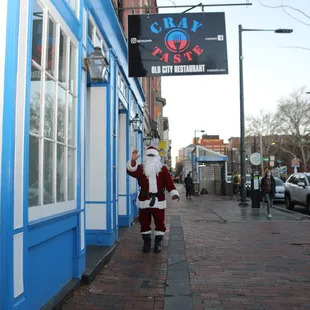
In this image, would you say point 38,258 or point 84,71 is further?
point 84,71

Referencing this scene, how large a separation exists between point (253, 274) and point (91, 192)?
10.0 feet

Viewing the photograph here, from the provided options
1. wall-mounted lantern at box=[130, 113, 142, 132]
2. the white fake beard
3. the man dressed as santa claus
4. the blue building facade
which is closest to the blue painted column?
the blue building facade

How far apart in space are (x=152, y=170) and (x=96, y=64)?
7.64ft

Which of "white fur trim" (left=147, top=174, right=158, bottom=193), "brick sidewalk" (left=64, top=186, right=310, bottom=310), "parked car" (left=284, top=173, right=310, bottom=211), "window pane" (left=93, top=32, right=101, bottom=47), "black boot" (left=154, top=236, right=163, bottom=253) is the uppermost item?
"window pane" (left=93, top=32, right=101, bottom=47)

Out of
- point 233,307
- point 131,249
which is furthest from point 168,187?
point 233,307

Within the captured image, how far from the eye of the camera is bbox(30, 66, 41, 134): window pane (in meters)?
3.32

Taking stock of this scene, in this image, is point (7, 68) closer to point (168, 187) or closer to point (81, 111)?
point (81, 111)

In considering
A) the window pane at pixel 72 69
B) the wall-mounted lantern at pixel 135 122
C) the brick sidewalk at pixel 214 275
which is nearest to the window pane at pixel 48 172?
the window pane at pixel 72 69

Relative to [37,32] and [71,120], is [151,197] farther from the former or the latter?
[37,32]

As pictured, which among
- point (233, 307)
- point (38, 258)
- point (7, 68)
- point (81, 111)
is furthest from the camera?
point (81, 111)

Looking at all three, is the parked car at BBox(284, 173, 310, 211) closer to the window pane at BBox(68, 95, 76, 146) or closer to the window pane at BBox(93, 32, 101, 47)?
the window pane at BBox(93, 32, 101, 47)

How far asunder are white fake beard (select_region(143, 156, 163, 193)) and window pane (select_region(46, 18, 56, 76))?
11.5 feet

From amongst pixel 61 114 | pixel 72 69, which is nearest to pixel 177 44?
pixel 72 69

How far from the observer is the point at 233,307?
4129 mm
